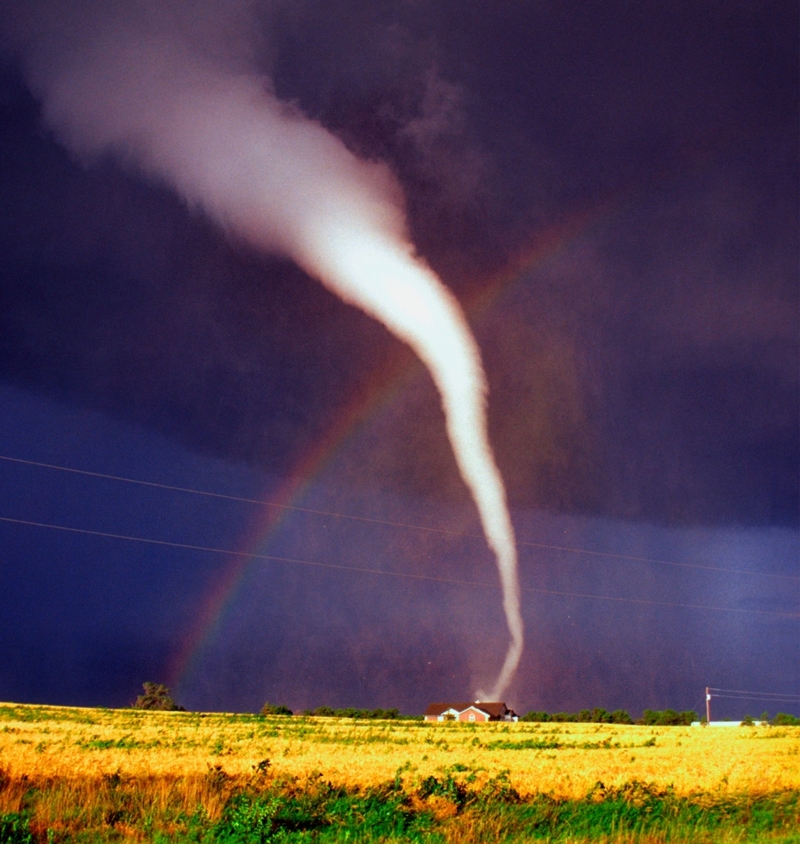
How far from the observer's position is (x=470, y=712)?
136250mm

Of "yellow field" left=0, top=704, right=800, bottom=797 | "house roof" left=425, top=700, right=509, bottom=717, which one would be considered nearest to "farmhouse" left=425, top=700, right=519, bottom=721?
"house roof" left=425, top=700, right=509, bottom=717

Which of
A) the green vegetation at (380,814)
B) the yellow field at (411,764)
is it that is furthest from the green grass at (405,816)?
the yellow field at (411,764)

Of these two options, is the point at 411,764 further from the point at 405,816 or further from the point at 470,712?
the point at 470,712

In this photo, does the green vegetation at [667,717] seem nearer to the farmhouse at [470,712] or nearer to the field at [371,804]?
the farmhouse at [470,712]

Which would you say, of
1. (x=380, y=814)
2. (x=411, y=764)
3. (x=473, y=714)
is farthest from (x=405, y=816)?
(x=473, y=714)

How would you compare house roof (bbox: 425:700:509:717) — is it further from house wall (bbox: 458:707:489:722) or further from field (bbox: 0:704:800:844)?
field (bbox: 0:704:800:844)

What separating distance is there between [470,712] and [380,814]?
128 metres

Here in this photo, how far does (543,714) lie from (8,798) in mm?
145683

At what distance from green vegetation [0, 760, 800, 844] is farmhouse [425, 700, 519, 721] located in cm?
12115

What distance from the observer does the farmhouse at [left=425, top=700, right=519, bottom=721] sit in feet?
443

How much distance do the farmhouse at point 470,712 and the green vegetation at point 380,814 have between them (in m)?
121

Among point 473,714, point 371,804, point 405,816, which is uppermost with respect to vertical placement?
point 473,714

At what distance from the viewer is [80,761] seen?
21.4 meters

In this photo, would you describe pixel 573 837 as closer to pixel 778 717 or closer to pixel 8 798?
pixel 8 798
